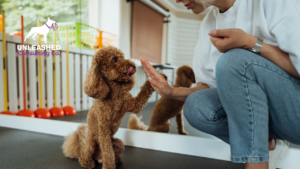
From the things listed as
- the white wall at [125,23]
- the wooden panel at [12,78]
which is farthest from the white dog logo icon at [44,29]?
the white wall at [125,23]

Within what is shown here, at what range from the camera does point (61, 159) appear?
41.9 inches

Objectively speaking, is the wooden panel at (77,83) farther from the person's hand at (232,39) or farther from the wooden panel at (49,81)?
the person's hand at (232,39)

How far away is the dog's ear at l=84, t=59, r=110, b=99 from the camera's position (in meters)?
0.80

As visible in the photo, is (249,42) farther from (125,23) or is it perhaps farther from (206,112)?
(125,23)

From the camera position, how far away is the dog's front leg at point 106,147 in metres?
0.88

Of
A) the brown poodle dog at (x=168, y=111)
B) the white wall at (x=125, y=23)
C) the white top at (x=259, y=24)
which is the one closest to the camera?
the white top at (x=259, y=24)

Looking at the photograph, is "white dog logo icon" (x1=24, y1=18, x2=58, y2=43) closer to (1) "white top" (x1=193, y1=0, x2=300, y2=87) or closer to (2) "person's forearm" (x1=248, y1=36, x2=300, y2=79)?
(1) "white top" (x1=193, y1=0, x2=300, y2=87)

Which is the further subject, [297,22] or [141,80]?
[141,80]

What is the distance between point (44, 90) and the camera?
247cm

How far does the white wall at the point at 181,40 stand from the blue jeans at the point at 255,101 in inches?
22.8

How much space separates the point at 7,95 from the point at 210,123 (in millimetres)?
2345

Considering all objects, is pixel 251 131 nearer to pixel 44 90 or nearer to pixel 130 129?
pixel 130 129

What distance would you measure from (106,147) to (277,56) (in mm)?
740

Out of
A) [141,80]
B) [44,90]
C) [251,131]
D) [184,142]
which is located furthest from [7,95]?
[251,131]
